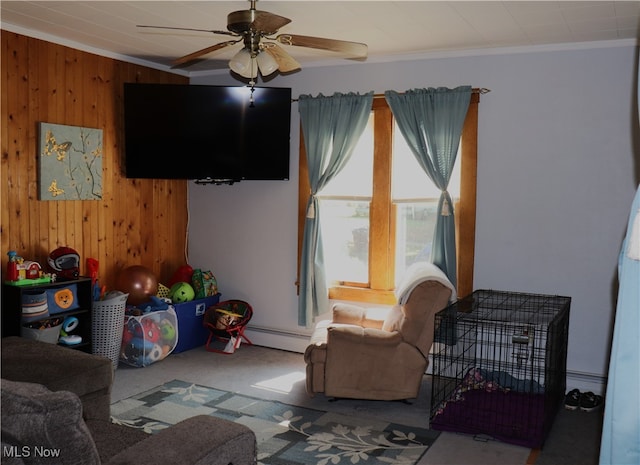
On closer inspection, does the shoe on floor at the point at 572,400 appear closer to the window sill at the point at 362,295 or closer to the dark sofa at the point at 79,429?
the window sill at the point at 362,295

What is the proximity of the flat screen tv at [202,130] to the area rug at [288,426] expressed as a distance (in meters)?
1.85

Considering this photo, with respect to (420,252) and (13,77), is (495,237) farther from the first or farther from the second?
(13,77)

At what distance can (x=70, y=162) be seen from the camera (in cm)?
485

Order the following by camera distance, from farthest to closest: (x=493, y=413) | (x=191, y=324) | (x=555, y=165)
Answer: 1. (x=191, y=324)
2. (x=555, y=165)
3. (x=493, y=413)

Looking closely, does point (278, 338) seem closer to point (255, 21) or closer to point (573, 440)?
point (573, 440)

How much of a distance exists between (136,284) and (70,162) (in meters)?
1.13

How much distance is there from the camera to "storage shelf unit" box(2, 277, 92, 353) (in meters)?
4.17

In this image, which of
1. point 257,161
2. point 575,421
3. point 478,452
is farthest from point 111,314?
point 575,421

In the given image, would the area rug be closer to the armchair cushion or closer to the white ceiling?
the armchair cushion

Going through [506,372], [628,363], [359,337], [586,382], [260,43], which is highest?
[260,43]

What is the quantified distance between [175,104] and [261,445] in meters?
2.95

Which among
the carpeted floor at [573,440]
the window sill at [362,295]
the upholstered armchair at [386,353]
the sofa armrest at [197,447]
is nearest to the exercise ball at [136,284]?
the window sill at [362,295]

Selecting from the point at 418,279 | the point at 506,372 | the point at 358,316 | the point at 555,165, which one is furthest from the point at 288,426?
the point at 555,165

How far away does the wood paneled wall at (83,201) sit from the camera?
4430 mm
